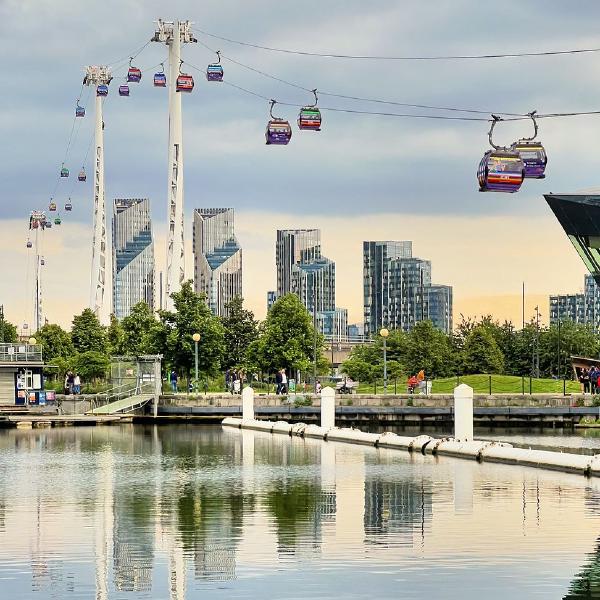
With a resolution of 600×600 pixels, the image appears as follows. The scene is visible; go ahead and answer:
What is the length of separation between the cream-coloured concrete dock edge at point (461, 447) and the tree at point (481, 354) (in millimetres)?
55028

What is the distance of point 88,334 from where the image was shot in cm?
11275

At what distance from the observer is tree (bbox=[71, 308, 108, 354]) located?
11188 centimetres

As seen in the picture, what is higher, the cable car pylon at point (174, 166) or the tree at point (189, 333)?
the cable car pylon at point (174, 166)

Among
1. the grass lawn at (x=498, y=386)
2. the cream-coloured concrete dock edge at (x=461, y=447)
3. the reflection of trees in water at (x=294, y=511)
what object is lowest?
the reflection of trees in water at (x=294, y=511)

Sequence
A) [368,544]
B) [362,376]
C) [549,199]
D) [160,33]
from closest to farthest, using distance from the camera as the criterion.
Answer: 1. [368,544]
2. [549,199]
3. [160,33]
4. [362,376]

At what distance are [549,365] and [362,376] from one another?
84.3 feet

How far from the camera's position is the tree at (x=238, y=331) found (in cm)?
10825

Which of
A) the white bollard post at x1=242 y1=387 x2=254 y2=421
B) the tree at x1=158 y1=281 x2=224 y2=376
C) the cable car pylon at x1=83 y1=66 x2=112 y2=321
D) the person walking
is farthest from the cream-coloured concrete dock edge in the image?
the cable car pylon at x1=83 y1=66 x2=112 y2=321

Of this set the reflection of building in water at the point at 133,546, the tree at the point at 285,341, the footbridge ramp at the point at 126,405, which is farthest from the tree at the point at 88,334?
the reflection of building in water at the point at 133,546

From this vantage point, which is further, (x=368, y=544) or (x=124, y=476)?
(x=124, y=476)

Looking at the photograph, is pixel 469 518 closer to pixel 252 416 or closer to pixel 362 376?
pixel 252 416

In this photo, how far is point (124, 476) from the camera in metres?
37.7

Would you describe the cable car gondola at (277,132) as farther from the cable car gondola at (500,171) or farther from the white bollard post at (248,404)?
the white bollard post at (248,404)

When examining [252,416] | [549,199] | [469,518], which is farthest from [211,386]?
[469,518]
